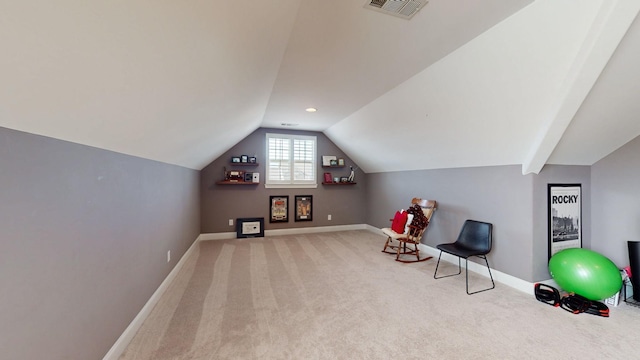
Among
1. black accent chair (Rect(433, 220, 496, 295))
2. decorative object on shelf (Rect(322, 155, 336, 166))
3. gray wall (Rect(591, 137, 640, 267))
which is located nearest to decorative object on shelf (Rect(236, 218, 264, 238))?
decorative object on shelf (Rect(322, 155, 336, 166))

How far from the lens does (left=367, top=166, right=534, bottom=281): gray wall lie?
9.56 ft

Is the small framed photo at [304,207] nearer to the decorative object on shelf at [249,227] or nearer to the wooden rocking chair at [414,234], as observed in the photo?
the decorative object on shelf at [249,227]

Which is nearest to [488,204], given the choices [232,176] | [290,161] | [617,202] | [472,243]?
[472,243]

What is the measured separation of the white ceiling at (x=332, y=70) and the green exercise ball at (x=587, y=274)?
0.97m

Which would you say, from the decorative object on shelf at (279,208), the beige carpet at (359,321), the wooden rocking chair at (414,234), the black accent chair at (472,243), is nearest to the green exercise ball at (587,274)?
the beige carpet at (359,321)

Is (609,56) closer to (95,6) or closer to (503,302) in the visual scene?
(503,302)

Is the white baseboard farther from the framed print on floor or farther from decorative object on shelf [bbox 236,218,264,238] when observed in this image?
the framed print on floor

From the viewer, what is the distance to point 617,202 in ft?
9.66

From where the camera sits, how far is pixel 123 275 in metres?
1.90

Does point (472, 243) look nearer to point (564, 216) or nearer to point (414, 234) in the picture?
point (414, 234)

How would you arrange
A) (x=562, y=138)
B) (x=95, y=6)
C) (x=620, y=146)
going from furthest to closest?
1. (x=620, y=146)
2. (x=562, y=138)
3. (x=95, y=6)

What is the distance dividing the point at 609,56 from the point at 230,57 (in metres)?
2.63

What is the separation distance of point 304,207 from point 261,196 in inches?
40.2

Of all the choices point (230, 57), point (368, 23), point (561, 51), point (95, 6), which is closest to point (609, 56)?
point (561, 51)
